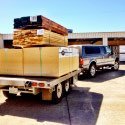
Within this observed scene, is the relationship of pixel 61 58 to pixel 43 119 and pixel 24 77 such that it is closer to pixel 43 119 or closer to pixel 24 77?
pixel 24 77

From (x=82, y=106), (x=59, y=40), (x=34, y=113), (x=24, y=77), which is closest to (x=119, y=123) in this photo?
(x=82, y=106)

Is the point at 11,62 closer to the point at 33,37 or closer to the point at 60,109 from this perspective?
the point at 33,37

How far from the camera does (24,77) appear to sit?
746cm

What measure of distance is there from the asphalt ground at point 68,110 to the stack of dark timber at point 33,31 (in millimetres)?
2048

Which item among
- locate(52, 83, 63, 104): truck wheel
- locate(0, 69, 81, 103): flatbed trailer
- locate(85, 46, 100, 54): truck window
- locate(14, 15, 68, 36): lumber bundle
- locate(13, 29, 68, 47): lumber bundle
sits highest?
locate(14, 15, 68, 36): lumber bundle

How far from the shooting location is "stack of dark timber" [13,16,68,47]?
7738 mm

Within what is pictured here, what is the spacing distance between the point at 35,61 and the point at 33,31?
1122 mm

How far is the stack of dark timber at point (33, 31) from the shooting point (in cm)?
774

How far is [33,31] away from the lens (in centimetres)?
785

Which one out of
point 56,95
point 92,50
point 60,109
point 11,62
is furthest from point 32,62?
point 92,50

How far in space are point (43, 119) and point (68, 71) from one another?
2.92 m

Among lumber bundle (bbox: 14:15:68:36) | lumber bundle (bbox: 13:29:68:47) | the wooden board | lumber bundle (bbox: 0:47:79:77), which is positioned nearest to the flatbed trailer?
lumber bundle (bbox: 0:47:79:77)

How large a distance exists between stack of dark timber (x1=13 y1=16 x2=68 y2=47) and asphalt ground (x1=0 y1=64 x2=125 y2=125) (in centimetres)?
205

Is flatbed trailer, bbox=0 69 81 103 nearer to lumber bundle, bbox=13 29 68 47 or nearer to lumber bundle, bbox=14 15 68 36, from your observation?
lumber bundle, bbox=13 29 68 47
